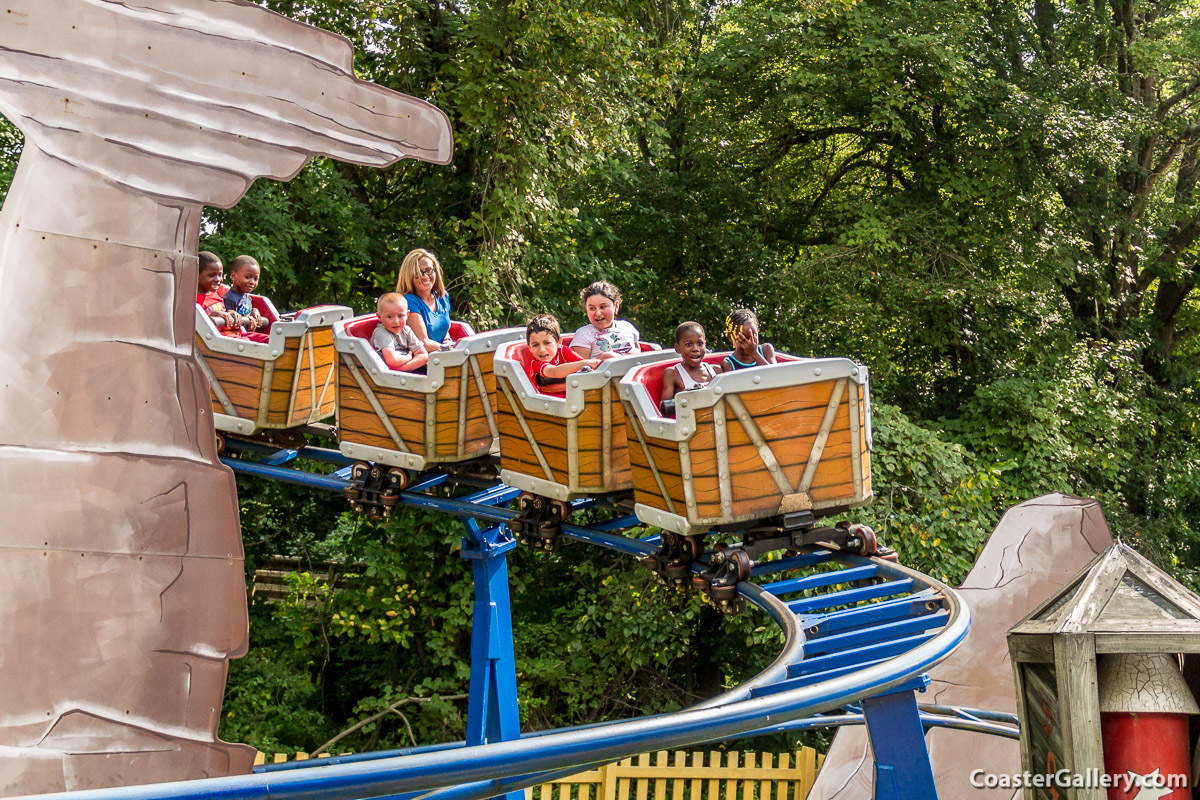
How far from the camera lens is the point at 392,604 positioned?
839cm

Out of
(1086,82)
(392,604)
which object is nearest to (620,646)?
(392,604)

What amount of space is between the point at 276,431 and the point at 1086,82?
7.78 meters

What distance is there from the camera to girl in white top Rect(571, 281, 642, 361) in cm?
464

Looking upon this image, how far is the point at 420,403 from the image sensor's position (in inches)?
182

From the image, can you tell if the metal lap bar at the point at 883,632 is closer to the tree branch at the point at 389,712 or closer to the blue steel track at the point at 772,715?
the blue steel track at the point at 772,715

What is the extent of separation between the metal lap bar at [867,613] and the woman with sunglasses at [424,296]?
2.50m

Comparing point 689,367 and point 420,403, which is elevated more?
point 689,367

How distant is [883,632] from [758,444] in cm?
90

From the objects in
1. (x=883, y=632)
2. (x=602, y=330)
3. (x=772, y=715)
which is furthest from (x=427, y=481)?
(x=772, y=715)

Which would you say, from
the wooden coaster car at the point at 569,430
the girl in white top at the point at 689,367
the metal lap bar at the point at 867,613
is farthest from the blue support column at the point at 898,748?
the wooden coaster car at the point at 569,430

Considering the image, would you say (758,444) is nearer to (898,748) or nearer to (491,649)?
(898,748)

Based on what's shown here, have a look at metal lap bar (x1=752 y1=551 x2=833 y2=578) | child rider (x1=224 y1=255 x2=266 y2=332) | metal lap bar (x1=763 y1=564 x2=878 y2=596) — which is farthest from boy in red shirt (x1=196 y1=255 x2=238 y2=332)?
metal lap bar (x1=763 y1=564 x2=878 y2=596)

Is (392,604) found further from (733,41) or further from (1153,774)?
(1153,774)

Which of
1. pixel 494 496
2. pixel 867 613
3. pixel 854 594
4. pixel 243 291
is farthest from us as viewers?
pixel 243 291
